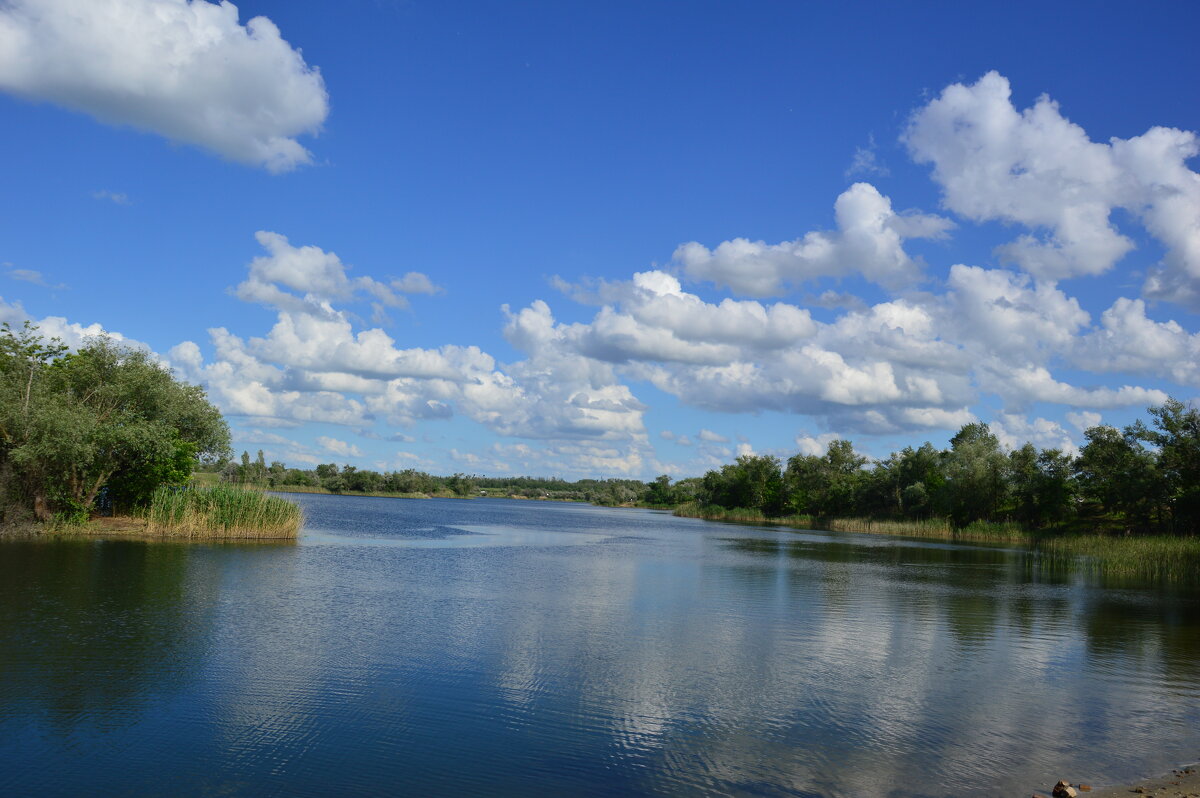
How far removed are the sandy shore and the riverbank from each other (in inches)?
1230

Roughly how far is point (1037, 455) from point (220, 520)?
61.6 meters

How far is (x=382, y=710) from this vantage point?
427 inches

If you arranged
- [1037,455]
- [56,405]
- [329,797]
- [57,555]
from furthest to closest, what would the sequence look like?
1. [1037,455]
2. [56,405]
3. [57,555]
4. [329,797]

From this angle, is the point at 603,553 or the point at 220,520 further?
the point at 603,553

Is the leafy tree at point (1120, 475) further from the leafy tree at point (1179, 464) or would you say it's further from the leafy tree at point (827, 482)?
the leafy tree at point (827, 482)

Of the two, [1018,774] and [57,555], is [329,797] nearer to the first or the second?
[1018,774]

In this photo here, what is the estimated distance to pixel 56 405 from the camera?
29.0m

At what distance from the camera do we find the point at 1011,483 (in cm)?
6644

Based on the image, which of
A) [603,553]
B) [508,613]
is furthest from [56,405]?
[603,553]

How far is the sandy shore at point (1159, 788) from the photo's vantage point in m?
8.50

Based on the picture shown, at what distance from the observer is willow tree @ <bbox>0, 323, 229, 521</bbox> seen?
28.5 metres

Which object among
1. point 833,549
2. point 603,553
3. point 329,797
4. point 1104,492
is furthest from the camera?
point 1104,492

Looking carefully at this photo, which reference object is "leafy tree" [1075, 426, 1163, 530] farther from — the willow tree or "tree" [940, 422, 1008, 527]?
the willow tree

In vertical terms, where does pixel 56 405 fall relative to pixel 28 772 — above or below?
above
